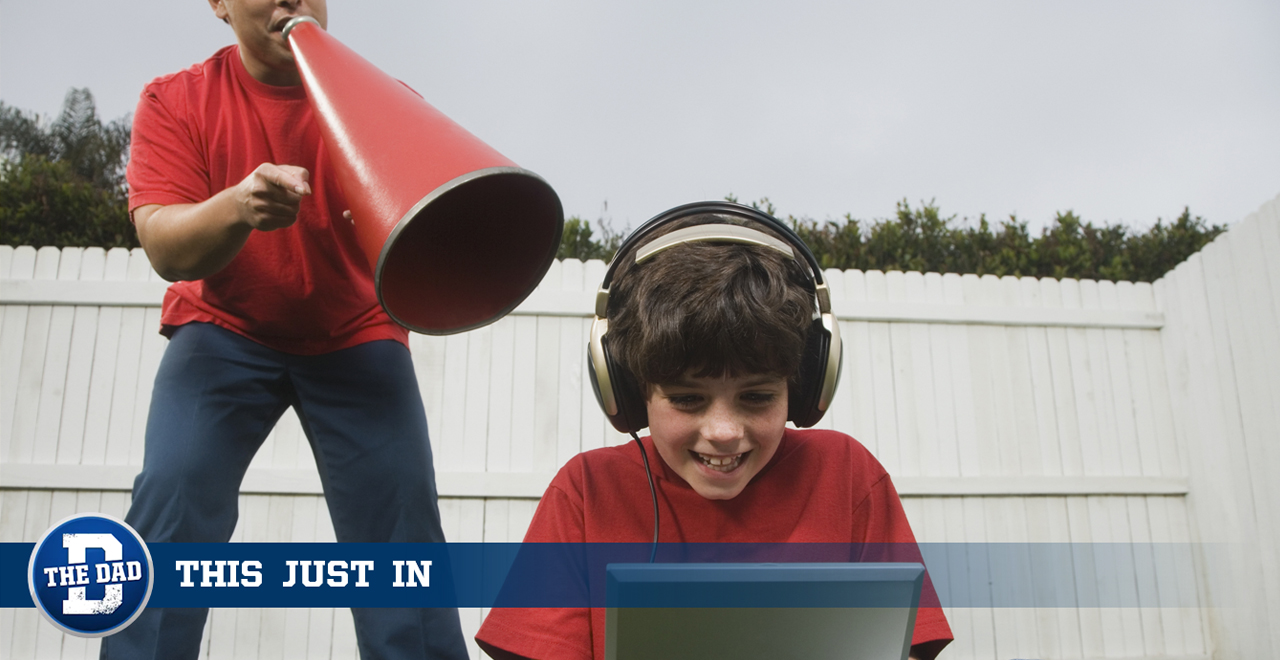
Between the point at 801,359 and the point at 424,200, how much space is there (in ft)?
1.65

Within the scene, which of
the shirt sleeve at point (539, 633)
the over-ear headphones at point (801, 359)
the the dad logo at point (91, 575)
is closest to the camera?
the shirt sleeve at point (539, 633)

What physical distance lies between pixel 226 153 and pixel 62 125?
16.1 ft

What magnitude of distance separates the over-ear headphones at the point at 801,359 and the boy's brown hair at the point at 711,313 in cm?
1

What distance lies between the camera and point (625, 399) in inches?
41.6

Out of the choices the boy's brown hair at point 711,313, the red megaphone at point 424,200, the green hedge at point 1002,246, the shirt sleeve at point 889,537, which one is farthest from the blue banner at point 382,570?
the green hedge at point 1002,246

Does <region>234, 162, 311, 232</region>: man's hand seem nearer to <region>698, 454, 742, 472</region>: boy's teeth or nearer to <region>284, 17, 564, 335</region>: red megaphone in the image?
<region>284, 17, 564, 335</region>: red megaphone

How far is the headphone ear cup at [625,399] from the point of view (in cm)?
103

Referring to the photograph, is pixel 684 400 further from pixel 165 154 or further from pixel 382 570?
pixel 165 154

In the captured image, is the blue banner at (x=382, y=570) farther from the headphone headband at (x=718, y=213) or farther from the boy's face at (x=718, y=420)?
the headphone headband at (x=718, y=213)

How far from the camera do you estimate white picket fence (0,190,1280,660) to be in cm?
286

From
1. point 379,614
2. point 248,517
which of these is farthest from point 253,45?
point 248,517

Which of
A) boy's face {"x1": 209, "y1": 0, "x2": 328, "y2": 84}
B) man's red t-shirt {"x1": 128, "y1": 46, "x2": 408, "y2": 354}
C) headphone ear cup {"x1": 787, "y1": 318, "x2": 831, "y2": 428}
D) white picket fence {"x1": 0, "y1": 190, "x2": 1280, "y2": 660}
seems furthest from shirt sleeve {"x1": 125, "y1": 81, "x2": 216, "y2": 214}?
white picket fence {"x1": 0, "y1": 190, "x2": 1280, "y2": 660}

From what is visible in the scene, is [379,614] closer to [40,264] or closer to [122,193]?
[40,264]

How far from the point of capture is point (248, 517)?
284cm
